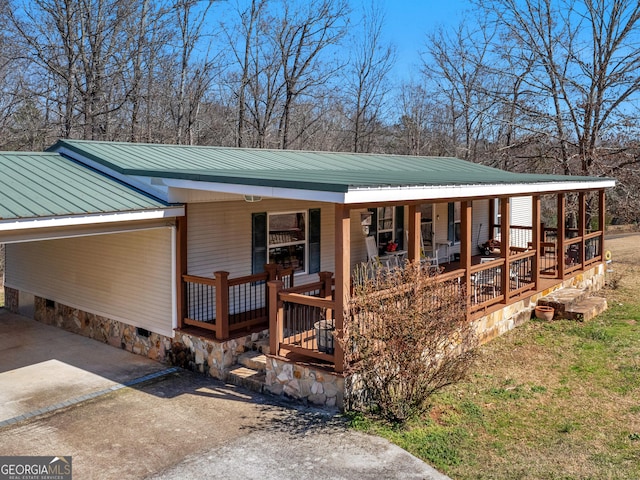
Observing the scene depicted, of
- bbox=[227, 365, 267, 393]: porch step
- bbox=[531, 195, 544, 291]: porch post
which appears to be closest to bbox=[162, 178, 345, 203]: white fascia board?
bbox=[227, 365, 267, 393]: porch step

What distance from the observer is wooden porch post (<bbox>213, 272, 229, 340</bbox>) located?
24.8 feet

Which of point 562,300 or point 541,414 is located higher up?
point 562,300

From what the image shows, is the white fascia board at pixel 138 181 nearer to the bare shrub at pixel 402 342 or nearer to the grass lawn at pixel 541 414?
the bare shrub at pixel 402 342

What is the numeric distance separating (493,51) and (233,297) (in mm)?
18271

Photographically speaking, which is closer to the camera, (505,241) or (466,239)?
(466,239)

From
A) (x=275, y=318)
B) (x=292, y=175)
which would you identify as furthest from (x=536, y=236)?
(x=275, y=318)

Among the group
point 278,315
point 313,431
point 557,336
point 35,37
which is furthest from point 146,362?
point 35,37

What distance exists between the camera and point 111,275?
9039 millimetres

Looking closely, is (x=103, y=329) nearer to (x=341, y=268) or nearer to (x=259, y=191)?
(x=259, y=191)

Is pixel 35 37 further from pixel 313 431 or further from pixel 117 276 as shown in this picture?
pixel 313 431

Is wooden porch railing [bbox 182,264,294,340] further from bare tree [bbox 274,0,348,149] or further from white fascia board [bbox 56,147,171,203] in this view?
bare tree [bbox 274,0,348,149]

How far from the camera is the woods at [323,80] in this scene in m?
18.2

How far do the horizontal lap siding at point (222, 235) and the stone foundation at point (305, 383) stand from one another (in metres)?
2.39

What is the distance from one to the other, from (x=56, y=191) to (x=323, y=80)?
19528 mm
